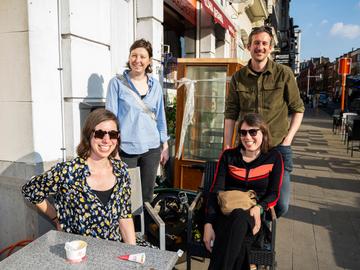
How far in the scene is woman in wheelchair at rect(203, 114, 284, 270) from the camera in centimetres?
250

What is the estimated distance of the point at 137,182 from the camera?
285 cm

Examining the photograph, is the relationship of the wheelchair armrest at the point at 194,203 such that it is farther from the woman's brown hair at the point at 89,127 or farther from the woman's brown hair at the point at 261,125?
the woman's brown hair at the point at 89,127

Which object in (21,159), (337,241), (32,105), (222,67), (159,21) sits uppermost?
(159,21)

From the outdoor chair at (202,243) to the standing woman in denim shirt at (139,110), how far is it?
1.80ft

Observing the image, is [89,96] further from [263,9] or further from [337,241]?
[263,9]

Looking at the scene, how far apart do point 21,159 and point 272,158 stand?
89.0 inches

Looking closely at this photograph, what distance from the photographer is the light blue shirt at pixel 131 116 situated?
10.0ft

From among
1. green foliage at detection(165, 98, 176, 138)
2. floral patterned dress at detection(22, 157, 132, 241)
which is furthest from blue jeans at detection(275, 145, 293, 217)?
green foliage at detection(165, 98, 176, 138)

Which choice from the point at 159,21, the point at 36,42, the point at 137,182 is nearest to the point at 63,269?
the point at 137,182

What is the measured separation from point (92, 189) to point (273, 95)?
67.9 inches

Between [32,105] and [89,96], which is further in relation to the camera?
[89,96]

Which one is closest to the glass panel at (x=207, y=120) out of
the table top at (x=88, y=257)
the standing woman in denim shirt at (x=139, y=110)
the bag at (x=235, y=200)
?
the standing woman in denim shirt at (x=139, y=110)

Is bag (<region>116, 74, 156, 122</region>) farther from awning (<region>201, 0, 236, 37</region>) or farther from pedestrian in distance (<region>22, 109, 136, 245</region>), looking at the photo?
awning (<region>201, 0, 236, 37</region>)

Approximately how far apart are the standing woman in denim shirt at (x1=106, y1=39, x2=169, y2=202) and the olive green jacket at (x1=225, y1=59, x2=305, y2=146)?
0.86m
